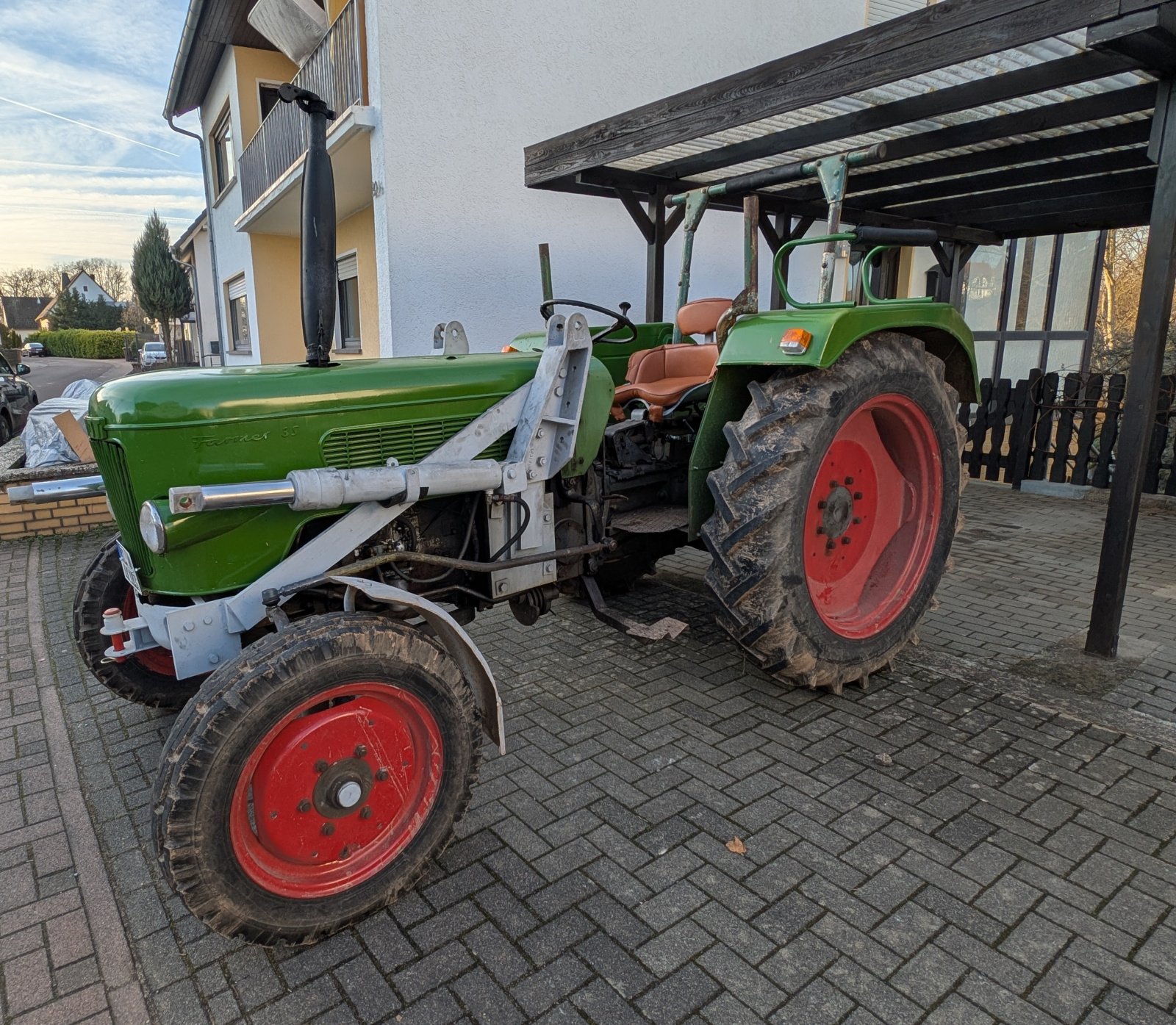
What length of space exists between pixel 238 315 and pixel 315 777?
15071 millimetres

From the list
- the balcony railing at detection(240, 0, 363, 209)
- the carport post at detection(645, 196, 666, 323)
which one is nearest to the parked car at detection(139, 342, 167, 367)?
the balcony railing at detection(240, 0, 363, 209)

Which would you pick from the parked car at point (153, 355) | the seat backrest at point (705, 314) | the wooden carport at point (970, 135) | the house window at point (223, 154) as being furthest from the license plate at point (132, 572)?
the parked car at point (153, 355)

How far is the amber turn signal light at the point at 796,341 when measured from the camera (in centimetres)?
265

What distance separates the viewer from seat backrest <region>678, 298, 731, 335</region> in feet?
12.2

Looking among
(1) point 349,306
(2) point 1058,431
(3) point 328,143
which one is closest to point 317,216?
(3) point 328,143

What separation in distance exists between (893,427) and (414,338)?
4.58 metres

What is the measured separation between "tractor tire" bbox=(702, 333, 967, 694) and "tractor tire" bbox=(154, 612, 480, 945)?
116cm

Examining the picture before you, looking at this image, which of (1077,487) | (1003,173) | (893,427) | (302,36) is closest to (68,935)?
(893,427)

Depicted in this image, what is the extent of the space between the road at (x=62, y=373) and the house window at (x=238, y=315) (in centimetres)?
622

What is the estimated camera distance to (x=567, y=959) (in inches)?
69.8

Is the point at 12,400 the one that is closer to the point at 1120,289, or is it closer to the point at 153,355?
the point at 1120,289

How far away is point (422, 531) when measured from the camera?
252cm

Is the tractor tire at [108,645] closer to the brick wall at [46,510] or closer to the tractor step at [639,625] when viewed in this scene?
the tractor step at [639,625]

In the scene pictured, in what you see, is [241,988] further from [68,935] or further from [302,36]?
[302,36]
